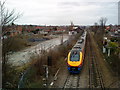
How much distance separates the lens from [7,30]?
8.53m

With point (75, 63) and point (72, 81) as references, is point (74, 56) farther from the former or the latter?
point (72, 81)

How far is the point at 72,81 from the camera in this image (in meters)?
11.9

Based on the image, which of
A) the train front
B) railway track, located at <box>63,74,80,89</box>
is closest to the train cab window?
the train front

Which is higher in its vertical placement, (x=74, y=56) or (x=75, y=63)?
(x=74, y=56)

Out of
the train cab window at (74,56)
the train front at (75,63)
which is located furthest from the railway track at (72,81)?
the train cab window at (74,56)

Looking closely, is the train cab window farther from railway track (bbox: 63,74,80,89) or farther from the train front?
railway track (bbox: 63,74,80,89)

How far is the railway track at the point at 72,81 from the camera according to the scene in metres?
10.9

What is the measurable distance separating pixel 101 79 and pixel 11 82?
656cm

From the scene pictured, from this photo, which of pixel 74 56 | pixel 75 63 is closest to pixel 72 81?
pixel 75 63

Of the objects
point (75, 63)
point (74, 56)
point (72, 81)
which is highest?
point (74, 56)

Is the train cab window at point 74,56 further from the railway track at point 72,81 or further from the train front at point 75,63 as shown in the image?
the railway track at point 72,81

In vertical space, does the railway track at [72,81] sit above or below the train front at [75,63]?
below

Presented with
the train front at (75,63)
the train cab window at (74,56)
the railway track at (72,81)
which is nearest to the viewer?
the railway track at (72,81)

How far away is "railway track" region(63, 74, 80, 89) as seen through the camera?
35.7 ft
